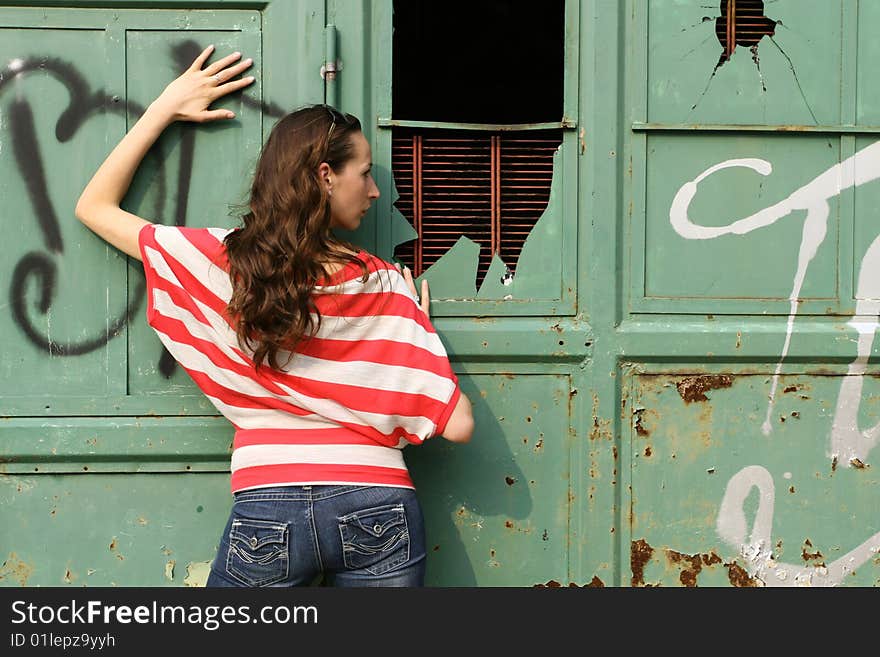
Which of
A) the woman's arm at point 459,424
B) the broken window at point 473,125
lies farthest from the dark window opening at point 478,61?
the woman's arm at point 459,424

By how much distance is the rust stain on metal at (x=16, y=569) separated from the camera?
2.63m

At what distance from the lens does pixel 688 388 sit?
2711mm

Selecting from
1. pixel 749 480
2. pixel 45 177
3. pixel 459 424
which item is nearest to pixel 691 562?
pixel 749 480

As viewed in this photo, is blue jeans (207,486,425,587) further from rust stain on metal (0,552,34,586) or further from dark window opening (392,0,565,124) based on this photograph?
dark window opening (392,0,565,124)

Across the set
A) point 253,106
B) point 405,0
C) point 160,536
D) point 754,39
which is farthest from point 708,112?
point 160,536

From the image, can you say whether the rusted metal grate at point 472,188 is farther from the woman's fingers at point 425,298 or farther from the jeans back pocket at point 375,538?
the jeans back pocket at point 375,538

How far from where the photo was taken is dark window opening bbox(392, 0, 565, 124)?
298cm

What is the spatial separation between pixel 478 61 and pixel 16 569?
204 centimetres

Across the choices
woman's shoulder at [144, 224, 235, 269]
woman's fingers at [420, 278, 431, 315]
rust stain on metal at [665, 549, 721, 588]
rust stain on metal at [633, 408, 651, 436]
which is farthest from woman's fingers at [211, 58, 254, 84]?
rust stain on metal at [665, 549, 721, 588]

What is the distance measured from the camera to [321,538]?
2139 mm

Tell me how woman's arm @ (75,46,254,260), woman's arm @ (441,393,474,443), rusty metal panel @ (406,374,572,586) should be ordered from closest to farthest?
woman's arm @ (441,393,474,443) < woman's arm @ (75,46,254,260) < rusty metal panel @ (406,374,572,586)

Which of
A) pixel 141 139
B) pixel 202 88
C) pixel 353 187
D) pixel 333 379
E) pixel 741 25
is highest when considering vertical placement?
pixel 741 25

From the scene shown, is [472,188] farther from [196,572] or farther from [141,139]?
[196,572]

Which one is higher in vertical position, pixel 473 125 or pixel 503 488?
pixel 473 125
